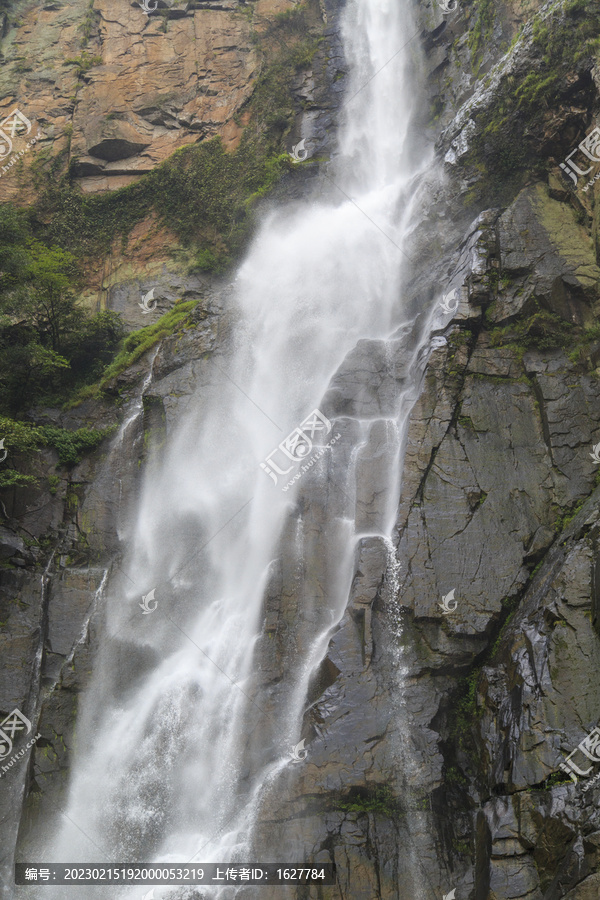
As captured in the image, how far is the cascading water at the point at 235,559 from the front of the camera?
31.9ft

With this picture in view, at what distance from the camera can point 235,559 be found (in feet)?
40.8

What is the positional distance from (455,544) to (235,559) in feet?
14.9

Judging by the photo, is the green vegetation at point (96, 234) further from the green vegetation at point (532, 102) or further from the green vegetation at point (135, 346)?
the green vegetation at point (532, 102)

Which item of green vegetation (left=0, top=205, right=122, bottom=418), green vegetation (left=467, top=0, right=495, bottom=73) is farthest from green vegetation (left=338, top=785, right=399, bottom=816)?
green vegetation (left=467, top=0, right=495, bottom=73)

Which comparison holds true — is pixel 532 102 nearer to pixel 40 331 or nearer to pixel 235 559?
pixel 235 559

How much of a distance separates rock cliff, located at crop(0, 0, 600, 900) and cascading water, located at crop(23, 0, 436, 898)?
1.08ft

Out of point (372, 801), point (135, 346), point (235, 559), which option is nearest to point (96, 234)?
point (135, 346)

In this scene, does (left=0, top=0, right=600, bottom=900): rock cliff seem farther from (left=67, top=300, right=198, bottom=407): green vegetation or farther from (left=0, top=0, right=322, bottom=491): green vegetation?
(left=0, top=0, right=322, bottom=491): green vegetation

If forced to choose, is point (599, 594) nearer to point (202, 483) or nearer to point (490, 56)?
point (202, 483)

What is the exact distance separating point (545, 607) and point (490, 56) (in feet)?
50.4

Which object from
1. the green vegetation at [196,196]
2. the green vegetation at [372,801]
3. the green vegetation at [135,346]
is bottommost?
the green vegetation at [372,801]

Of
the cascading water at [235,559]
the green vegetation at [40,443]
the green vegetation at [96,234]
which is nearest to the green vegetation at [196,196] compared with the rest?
the green vegetation at [96,234]

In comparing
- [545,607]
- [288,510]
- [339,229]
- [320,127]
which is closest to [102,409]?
[288,510]

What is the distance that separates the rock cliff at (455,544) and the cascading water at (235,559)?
0.33 metres
